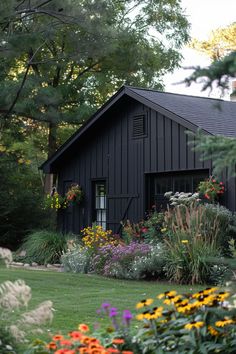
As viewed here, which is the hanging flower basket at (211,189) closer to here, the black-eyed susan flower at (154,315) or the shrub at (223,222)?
the shrub at (223,222)

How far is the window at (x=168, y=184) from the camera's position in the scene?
15.5 meters

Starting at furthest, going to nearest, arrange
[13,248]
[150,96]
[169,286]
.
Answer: [13,248]
[150,96]
[169,286]

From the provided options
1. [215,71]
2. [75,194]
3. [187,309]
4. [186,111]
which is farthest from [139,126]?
[215,71]

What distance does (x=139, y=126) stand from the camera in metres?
17.1

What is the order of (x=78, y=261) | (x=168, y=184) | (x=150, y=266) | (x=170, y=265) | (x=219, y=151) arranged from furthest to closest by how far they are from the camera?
(x=168, y=184), (x=78, y=261), (x=150, y=266), (x=170, y=265), (x=219, y=151)

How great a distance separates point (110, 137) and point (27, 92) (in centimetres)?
267

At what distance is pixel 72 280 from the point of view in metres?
12.1

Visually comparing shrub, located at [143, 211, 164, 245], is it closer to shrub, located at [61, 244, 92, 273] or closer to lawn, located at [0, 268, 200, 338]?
shrub, located at [61, 244, 92, 273]

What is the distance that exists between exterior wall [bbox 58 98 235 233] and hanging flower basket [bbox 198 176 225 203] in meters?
0.67

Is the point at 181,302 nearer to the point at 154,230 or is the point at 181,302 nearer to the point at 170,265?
the point at 170,265

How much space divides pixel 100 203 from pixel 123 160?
177 centimetres

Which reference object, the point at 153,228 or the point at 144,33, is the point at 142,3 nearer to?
the point at 144,33

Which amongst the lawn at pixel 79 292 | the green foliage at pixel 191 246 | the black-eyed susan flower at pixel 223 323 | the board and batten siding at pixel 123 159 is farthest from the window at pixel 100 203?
the black-eyed susan flower at pixel 223 323

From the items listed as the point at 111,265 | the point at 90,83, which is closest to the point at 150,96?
the point at 111,265
